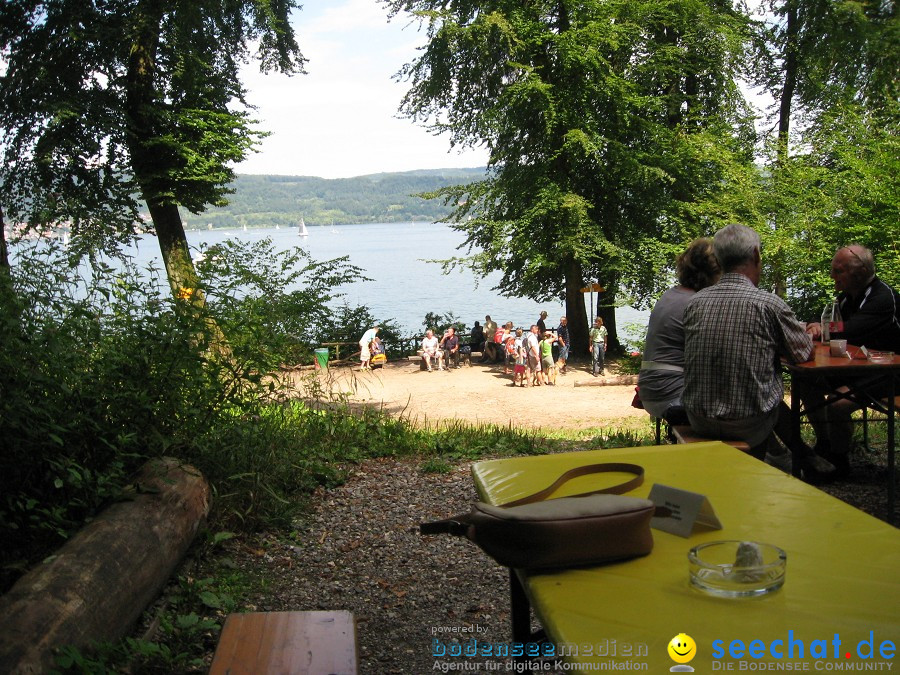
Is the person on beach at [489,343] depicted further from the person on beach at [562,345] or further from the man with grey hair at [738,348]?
the man with grey hair at [738,348]

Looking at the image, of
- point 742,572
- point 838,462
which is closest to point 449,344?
point 838,462

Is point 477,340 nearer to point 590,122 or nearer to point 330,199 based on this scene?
point 590,122

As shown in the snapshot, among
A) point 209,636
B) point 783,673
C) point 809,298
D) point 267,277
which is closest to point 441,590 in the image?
point 209,636

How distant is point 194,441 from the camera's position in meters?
3.93

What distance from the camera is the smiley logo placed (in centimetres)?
121

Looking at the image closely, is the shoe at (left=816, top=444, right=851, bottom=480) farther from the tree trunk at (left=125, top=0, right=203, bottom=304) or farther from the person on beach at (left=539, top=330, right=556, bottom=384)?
the person on beach at (left=539, top=330, right=556, bottom=384)

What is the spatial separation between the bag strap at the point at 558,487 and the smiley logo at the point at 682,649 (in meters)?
0.51

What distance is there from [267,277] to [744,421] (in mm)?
3630

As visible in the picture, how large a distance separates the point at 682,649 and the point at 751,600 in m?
0.23

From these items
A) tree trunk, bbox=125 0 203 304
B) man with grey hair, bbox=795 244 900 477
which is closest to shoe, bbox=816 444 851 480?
man with grey hair, bbox=795 244 900 477

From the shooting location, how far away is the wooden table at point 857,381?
3.96 metres

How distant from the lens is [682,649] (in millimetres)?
1241

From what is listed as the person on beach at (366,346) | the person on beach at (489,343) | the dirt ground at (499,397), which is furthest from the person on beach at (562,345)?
the person on beach at (366,346)

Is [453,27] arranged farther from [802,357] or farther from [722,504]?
[722,504]
